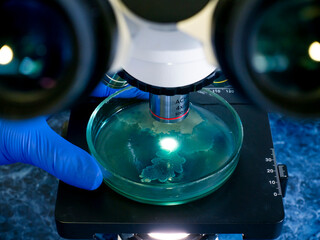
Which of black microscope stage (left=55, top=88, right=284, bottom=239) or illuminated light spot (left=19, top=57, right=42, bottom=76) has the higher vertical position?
illuminated light spot (left=19, top=57, right=42, bottom=76)

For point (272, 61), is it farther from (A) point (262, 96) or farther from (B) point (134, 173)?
(B) point (134, 173)

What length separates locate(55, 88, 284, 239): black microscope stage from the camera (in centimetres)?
130

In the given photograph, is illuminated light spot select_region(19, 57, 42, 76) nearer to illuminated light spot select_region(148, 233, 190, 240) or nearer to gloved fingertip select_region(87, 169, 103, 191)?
gloved fingertip select_region(87, 169, 103, 191)

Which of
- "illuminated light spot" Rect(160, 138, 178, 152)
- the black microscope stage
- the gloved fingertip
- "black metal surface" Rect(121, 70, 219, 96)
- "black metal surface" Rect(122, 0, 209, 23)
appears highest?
"black metal surface" Rect(122, 0, 209, 23)

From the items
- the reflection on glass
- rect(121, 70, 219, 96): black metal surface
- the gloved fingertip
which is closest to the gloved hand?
the gloved fingertip

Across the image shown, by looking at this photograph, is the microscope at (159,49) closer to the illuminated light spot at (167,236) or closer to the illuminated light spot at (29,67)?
the illuminated light spot at (29,67)

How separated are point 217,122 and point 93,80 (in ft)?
2.64

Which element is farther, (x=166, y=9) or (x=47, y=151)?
(x=47, y=151)

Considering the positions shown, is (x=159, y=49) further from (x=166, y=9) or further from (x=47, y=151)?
(x=47, y=151)

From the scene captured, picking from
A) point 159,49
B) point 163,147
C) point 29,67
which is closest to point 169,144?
point 163,147

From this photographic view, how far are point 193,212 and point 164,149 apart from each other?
0.21m

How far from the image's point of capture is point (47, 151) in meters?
1.52

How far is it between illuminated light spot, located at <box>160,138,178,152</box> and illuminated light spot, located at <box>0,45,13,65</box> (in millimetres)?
668

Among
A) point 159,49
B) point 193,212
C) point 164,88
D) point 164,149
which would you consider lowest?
point 193,212
